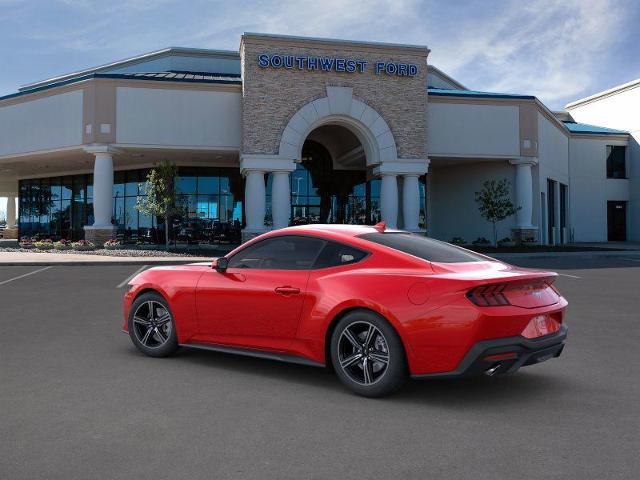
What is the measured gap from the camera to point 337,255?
17.4 feet

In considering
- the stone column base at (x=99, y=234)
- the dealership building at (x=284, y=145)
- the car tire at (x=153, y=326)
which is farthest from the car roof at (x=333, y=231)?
the stone column base at (x=99, y=234)

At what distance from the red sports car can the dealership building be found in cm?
2182

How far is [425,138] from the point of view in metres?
29.5

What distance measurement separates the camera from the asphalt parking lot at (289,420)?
137 inches

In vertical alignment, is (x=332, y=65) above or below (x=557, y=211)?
above

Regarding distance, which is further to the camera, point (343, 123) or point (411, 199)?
point (411, 199)

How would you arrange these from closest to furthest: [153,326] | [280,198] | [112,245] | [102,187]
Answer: [153,326] → [112,245] → [280,198] → [102,187]

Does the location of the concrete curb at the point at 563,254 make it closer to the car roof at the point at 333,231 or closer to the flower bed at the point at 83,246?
the flower bed at the point at 83,246

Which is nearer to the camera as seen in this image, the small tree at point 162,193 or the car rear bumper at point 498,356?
the car rear bumper at point 498,356

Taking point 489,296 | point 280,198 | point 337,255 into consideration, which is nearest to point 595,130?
point 280,198

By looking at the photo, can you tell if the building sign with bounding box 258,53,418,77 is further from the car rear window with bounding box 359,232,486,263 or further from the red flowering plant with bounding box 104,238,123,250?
the car rear window with bounding box 359,232,486,263

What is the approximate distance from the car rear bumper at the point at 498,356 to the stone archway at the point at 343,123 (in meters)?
23.9

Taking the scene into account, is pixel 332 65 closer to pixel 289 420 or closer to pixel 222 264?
pixel 222 264

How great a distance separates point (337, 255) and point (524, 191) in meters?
29.0
